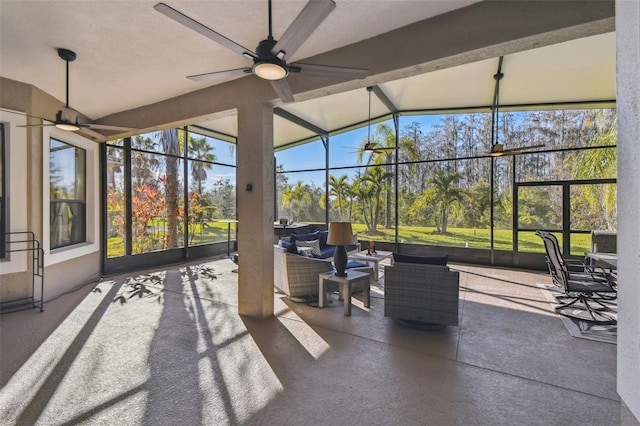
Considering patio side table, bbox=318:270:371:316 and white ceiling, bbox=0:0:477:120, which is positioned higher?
white ceiling, bbox=0:0:477:120

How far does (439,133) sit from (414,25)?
19.9ft

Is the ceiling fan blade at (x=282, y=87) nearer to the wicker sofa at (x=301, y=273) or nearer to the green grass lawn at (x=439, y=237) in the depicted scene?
the wicker sofa at (x=301, y=273)

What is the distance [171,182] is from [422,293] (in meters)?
6.44

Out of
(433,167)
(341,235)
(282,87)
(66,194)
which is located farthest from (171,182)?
A: (433,167)

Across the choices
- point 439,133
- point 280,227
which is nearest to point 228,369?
point 280,227

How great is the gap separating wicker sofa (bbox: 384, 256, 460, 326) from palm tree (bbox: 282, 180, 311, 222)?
691 cm

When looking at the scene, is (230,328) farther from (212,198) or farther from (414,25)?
(212,198)

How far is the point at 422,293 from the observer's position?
356 centimetres

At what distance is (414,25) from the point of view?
9.36ft

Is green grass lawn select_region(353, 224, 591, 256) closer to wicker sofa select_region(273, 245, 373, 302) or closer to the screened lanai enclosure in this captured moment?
the screened lanai enclosure

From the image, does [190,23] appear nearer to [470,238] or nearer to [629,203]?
[629,203]

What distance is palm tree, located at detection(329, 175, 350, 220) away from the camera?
31.4 feet

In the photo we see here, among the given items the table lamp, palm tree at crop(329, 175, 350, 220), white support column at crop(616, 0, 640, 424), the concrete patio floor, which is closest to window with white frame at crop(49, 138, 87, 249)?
the concrete patio floor

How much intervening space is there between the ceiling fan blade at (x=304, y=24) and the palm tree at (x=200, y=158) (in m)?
6.48
